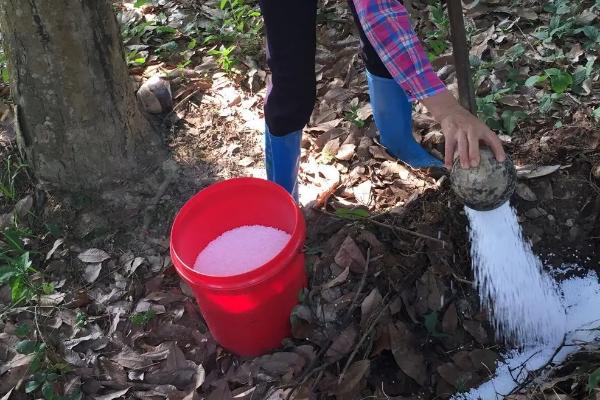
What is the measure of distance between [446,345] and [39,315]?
135 cm

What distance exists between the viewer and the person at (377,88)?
4.92ft

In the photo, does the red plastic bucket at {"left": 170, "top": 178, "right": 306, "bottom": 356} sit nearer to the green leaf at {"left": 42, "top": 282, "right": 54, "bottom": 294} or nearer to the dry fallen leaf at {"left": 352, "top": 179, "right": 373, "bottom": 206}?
the dry fallen leaf at {"left": 352, "top": 179, "right": 373, "bottom": 206}

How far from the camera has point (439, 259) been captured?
6.88 feet

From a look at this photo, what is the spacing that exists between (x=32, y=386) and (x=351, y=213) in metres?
1.15

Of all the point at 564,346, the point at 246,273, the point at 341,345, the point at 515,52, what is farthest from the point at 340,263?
the point at 515,52

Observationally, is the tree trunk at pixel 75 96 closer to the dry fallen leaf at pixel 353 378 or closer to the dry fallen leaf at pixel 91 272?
the dry fallen leaf at pixel 91 272

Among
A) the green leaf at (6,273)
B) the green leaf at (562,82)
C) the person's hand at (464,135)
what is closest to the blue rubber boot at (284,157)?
the person's hand at (464,135)

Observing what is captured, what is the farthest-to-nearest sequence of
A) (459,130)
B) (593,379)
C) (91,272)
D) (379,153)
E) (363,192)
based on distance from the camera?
(379,153)
(363,192)
(91,272)
(593,379)
(459,130)

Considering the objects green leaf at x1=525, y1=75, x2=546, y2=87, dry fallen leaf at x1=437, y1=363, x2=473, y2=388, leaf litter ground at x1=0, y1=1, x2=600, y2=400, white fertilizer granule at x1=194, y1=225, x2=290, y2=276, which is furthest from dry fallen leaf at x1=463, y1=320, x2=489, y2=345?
green leaf at x1=525, y1=75, x2=546, y2=87

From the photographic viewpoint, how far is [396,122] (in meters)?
2.31

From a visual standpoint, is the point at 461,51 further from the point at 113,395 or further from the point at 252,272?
the point at 113,395

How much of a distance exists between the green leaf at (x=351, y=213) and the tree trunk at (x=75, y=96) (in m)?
0.77

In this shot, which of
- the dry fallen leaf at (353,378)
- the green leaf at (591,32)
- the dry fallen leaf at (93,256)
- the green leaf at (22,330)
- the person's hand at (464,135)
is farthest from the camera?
the green leaf at (591,32)

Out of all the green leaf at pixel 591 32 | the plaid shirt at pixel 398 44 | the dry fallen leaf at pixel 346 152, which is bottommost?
the dry fallen leaf at pixel 346 152
